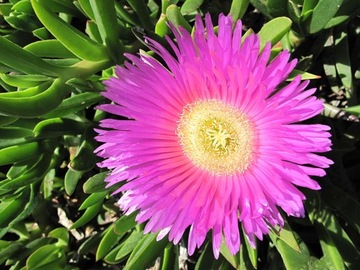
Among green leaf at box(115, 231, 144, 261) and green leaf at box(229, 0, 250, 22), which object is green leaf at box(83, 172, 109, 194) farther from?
green leaf at box(229, 0, 250, 22)

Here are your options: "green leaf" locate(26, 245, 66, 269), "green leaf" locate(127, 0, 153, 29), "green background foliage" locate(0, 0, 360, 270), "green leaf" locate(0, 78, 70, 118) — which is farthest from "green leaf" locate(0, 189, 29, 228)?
"green leaf" locate(127, 0, 153, 29)

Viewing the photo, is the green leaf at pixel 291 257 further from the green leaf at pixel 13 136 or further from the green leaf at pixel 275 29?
the green leaf at pixel 13 136

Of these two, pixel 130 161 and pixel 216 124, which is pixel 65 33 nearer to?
pixel 130 161

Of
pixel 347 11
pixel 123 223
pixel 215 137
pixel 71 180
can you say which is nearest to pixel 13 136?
pixel 71 180

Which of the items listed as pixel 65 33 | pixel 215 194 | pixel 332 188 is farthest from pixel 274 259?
pixel 65 33

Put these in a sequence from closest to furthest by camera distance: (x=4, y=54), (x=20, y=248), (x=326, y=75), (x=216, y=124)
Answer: (x=4, y=54) → (x=216, y=124) → (x=326, y=75) → (x=20, y=248)
